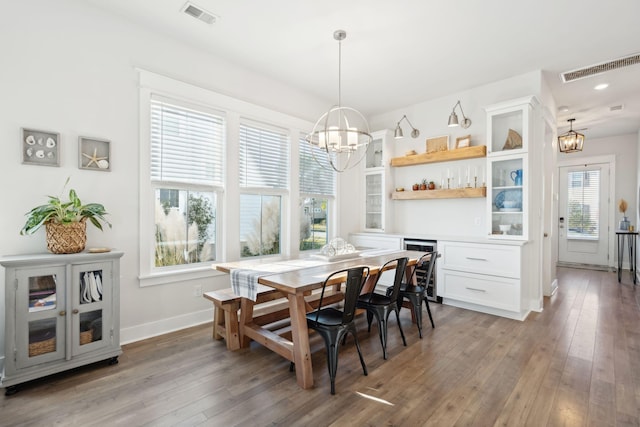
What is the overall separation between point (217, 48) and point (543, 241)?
4.92m

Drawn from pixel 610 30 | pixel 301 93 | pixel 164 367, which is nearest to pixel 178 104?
pixel 301 93

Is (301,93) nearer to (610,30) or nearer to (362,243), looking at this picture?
(362,243)

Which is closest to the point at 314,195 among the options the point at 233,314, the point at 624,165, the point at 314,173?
the point at 314,173

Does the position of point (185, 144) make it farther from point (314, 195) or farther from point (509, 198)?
point (509, 198)

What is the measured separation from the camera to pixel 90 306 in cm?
245

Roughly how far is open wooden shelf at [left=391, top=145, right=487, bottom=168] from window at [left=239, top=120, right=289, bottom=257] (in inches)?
75.6

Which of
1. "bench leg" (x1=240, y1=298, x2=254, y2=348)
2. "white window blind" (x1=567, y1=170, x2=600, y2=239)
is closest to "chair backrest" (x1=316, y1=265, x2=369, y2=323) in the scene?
"bench leg" (x1=240, y1=298, x2=254, y2=348)

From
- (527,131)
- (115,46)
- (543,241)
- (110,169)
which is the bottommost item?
(543,241)

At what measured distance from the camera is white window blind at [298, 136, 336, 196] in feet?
15.3

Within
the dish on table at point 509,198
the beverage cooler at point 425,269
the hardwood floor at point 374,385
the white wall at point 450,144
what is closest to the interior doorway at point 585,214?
the white wall at point 450,144

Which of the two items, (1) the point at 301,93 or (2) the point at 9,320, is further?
(1) the point at 301,93

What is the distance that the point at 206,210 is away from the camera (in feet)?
11.9

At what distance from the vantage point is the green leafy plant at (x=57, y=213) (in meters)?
2.29

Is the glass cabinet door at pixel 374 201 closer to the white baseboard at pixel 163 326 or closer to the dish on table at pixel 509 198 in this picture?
the dish on table at pixel 509 198
